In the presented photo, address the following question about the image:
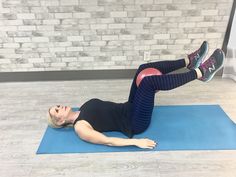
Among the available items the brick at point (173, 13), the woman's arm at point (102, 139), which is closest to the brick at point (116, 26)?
the brick at point (173, 13)

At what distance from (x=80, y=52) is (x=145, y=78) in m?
1.55

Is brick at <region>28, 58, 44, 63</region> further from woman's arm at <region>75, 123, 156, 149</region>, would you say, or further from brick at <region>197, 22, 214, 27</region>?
brick at <region>197, 22, 214, 27</region>

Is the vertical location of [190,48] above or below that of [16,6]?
below

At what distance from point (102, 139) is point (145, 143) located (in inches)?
14.6

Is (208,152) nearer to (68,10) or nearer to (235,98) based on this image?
(235,98)

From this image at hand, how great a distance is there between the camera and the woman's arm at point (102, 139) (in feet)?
6.23

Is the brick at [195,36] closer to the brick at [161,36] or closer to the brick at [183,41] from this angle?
the brick at [183,41]

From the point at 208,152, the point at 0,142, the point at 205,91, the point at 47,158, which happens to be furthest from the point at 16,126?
the point at 205,91

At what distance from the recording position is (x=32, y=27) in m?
3.03

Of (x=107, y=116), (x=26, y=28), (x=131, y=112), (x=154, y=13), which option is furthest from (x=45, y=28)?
(x=131, y=112)

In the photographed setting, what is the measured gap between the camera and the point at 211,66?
6.63 feet

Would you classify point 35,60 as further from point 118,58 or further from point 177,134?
point 177,134

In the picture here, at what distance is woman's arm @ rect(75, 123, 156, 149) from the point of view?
190cm

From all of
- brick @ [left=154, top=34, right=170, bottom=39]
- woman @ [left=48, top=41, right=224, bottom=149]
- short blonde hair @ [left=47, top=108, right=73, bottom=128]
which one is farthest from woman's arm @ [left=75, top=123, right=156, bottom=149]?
brick @ [left=154, top=34, right=170, bottom=39]
